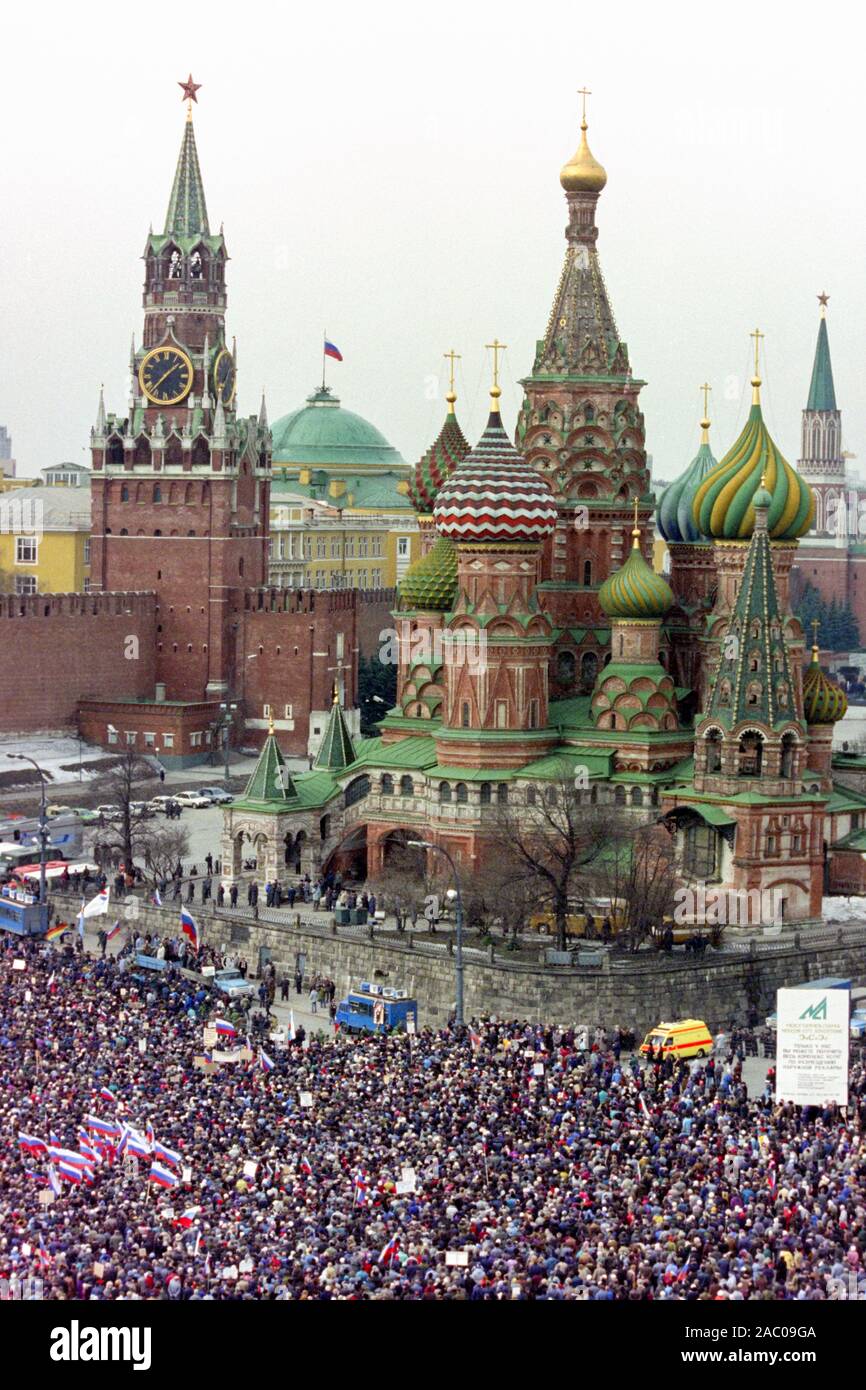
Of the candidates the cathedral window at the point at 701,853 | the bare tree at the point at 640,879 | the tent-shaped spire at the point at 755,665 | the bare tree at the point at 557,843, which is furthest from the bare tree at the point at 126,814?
the tent-shaped spire at the point at 755,665

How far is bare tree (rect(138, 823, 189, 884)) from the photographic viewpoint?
77.7 m

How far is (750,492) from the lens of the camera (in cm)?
7431

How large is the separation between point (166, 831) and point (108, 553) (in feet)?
112

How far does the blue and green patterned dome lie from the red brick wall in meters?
32.8

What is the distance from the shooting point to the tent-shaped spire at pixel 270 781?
254 ft

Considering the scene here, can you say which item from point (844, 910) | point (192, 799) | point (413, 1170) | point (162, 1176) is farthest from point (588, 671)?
point (413, 1170)

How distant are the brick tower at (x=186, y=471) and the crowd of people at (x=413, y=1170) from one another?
5286cm

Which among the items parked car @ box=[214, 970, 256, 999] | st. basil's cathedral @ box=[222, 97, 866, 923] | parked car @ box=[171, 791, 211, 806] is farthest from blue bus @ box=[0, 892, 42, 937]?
parked car @ box=[171, 791, 211, 806]

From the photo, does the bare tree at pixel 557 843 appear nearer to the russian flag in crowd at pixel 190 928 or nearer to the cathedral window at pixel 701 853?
the cathedral window at pixel 701 853

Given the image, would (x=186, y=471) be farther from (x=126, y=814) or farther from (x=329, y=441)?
(x=329, y=441)

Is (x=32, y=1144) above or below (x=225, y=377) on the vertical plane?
below

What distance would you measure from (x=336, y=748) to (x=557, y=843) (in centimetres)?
1076

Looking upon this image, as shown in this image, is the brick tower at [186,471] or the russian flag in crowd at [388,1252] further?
the brick tower at [186,471]

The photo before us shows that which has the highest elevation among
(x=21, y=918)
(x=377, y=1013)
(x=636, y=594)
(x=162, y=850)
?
(x=636, y=594)
